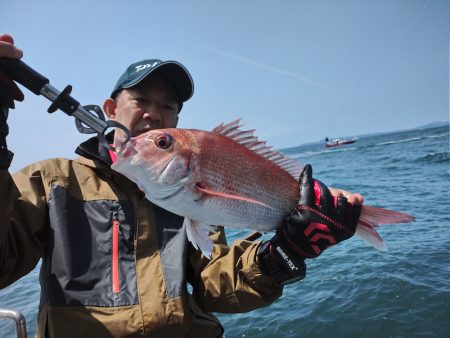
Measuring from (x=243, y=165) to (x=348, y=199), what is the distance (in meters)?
0.77

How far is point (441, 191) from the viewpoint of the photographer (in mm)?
13055

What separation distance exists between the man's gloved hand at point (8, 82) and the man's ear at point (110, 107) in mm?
1033

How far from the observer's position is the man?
7.24 ft

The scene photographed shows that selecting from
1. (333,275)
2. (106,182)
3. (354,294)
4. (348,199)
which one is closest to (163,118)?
(106,182)

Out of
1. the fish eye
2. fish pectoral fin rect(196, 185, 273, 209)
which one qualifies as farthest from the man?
the fish eye

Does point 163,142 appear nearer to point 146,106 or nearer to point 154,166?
point 154,166

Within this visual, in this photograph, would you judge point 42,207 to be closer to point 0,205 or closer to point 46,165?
point 46,165

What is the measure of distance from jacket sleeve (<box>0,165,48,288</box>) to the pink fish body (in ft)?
2.93

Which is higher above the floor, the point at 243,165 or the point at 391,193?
the point at 391,193

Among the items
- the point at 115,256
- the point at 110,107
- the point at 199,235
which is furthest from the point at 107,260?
the point at 110,107

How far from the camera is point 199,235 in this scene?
2.00 meters

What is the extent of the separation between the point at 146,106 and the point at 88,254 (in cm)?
131

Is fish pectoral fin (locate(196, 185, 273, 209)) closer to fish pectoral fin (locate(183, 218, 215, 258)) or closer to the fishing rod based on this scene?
fish pectoral fin (locate(183, 218, 215, 258))

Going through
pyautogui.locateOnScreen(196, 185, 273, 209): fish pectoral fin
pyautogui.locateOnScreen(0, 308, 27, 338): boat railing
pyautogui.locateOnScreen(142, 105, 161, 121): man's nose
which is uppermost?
pyautogui.locateOnScreen(142, 105, 161, 121): man's nose
